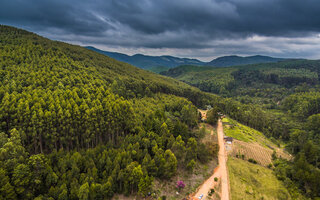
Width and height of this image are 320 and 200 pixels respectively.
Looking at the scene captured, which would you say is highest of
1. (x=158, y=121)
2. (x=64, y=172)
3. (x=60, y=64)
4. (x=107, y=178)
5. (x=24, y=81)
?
(x=60, y=64)

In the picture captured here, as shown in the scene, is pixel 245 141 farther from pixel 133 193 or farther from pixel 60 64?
pixel 60 64

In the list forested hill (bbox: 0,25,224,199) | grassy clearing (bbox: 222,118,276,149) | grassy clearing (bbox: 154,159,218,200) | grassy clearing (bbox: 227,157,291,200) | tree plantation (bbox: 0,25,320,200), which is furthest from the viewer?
grassy clearing (bbox: 222,118,276,149)

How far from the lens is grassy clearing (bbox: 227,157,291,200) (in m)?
52.6

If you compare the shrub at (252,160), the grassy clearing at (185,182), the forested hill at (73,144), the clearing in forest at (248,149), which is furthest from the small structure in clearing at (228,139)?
the grassy clearing at (185,182)

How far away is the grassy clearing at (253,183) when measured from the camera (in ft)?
173

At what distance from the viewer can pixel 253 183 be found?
58.3 metres

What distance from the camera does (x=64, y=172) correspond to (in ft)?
133

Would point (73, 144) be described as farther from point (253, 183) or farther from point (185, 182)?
point (253, 183)

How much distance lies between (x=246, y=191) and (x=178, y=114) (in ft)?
171

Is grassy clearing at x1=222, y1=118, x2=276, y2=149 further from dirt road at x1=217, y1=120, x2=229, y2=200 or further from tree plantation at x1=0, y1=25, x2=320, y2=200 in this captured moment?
tree plantation at x1=0, y1=25, x2=320, y2=200

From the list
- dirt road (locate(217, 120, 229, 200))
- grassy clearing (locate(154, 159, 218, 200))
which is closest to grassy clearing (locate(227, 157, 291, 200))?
dirt road (locate(217, 120, 229, 200))

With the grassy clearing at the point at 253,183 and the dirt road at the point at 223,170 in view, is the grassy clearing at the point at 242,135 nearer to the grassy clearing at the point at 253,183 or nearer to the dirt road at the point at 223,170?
the dirt road at the point at 223,170

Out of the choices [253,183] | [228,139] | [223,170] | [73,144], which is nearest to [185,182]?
[223,170]

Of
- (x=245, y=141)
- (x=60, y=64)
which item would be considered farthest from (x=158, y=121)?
(x=60, y=64)
